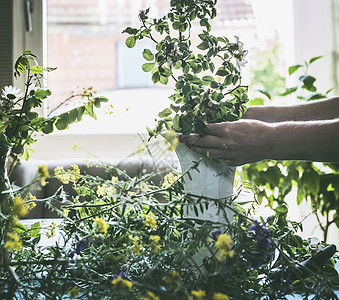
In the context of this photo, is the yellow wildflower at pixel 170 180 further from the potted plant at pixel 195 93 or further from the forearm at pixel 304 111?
the forearm at pixel 304 111

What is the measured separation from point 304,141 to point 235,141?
16 cm

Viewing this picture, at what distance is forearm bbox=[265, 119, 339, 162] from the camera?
2.59 feet

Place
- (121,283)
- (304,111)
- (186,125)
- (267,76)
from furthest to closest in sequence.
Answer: (267,76) → (304,111) → (186,125) → (121,283)

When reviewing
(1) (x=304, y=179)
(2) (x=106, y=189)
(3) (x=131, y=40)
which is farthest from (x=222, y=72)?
(1) (x=304, y=179)

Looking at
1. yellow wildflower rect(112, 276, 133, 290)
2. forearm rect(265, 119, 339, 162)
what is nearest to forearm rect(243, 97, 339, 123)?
forearm rect(265, 119, 339, 162)

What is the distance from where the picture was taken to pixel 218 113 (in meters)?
0.68

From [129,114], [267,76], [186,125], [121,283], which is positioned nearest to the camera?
[121,283]

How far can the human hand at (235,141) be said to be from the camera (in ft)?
2.20

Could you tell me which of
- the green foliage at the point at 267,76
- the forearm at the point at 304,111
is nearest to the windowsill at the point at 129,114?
the green foliage at the point at 267,76

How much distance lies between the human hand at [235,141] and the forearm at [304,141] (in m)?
0.02

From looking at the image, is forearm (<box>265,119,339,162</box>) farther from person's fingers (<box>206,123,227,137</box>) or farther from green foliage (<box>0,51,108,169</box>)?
green foliage (<box>0,51,108,169</box>)

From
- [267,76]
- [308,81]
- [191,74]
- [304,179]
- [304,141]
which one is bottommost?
[304,179]

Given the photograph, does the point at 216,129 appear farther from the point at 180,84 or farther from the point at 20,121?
the point at 20,121

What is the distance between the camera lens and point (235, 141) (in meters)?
0.72
